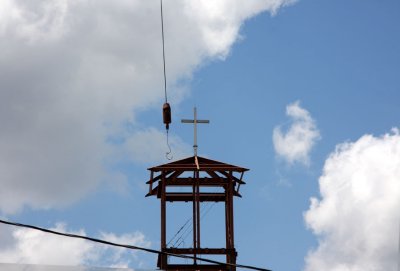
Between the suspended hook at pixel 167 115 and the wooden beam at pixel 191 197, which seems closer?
the suspended hook at pixel 167 115

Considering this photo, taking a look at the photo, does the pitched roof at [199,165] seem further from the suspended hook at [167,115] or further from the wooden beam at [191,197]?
the suspended hook at [167,115]

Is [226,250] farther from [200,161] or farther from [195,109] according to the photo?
[195,109]

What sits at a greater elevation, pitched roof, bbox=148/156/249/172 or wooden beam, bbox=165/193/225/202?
pitched roof, bbox=148/156/249/172

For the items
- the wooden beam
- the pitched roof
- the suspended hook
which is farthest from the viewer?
the wooden beam

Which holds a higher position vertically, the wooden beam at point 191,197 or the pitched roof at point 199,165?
the pitched roof at point 199,165

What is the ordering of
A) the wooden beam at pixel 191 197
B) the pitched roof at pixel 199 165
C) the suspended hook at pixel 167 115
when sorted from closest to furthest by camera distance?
the suspended hook at pixel 167 115, the pitched roof at pixel 199 165, the wooden beam at pixel 191 197

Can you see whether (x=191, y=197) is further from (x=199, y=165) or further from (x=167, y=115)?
(x=167, y=115)

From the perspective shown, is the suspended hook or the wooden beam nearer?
the suspended hook

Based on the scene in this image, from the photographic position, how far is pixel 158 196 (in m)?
31.2

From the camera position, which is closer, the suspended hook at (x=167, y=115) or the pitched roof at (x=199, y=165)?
the suspended hook at (x=167, y=115)

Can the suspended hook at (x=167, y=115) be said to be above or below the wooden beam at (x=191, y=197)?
above

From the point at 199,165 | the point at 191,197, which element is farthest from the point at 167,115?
the point at 191,197

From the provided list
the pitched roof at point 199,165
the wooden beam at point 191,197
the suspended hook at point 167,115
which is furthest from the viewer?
the wooden beam at point 191,197

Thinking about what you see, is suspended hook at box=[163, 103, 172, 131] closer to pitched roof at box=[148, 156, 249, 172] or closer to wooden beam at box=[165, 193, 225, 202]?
pitched roof at box=[148, 156, 249, 172]
